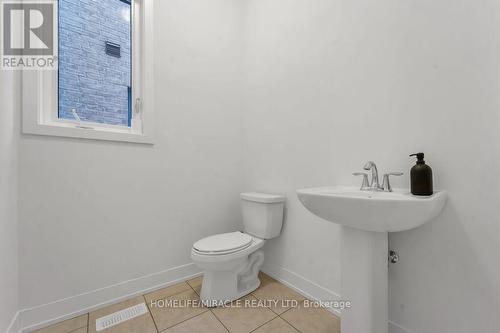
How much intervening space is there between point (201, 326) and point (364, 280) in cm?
90

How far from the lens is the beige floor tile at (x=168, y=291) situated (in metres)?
1.47

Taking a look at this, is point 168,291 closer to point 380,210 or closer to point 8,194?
point 8,194

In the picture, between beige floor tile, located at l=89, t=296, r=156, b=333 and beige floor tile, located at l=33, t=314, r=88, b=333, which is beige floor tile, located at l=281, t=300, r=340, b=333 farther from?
beige floor tile, located at l=33, t=314, r=88, b=333

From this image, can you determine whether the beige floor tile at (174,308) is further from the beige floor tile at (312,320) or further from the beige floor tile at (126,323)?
the beige floor tile at (312,320)

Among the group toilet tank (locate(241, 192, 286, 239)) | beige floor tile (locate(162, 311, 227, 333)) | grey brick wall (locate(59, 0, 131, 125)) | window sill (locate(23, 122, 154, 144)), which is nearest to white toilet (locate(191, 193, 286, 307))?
toilet tank (locate(241, 192, 286, 239))

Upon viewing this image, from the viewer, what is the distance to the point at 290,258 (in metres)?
1.60

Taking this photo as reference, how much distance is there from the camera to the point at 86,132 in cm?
132

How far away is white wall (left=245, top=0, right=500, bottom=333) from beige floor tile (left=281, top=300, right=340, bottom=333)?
0.55 feet

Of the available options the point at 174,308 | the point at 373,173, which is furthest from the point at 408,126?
the point at 174,308

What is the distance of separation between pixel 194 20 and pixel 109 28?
24.9 inches

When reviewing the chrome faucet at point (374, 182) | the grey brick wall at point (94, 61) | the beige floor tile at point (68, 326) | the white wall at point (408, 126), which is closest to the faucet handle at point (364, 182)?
the chrome faucet at point (374, 182)

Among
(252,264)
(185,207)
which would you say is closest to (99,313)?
(185,207)

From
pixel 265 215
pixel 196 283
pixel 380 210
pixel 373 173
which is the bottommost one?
pixel 196 283

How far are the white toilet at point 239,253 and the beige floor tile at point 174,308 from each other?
0.27 feet
